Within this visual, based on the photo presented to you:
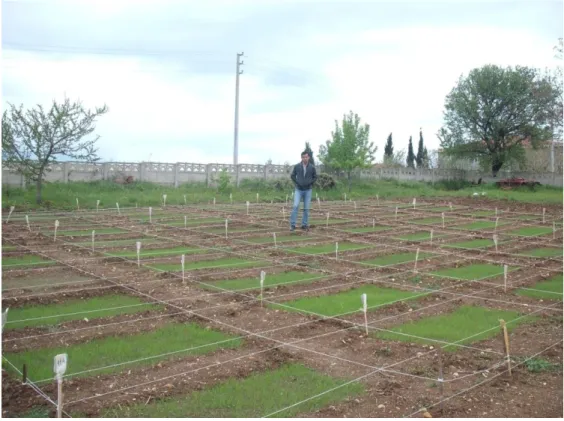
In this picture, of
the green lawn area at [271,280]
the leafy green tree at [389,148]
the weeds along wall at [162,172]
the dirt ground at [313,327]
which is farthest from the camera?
the leafy green tree at [389,148]

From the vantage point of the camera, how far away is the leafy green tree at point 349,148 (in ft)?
83.0

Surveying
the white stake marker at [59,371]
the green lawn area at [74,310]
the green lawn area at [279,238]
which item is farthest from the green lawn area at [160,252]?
the white stake marker at [59,371]

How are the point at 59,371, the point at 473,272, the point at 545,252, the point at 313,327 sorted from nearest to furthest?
the point at 59,371 < the point at 313,327 < the point at 473,272 < the point at 545,252

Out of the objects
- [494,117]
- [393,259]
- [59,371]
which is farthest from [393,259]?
[494,117]

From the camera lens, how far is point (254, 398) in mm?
3385

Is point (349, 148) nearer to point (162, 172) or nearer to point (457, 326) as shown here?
point (162, 172)

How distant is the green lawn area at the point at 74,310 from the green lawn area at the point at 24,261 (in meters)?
2.06

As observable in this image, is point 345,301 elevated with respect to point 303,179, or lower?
lower

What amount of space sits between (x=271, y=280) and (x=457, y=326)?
→ 7.88 feet

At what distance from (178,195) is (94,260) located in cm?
1074

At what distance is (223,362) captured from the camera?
396 centimetres

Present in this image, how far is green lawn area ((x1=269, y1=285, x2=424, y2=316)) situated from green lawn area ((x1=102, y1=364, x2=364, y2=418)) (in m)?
1.57

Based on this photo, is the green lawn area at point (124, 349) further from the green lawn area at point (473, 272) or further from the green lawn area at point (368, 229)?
the green lawn area at point (368, 229)

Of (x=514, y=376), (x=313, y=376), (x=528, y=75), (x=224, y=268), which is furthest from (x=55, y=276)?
(x=528, y=75)
